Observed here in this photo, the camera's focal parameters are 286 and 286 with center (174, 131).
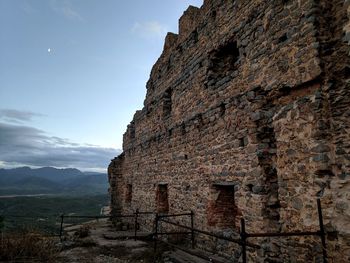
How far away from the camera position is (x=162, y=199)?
33.4 ft

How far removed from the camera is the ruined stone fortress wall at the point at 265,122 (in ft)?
13.5

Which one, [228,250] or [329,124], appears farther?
[228,250]

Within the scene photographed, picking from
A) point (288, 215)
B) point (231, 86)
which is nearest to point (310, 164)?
point (288, 215)

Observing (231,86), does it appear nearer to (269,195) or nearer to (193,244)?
(269,195)

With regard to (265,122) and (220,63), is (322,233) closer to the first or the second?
(265,122)

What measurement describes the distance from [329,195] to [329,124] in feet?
3.31

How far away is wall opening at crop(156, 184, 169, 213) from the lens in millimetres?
10094

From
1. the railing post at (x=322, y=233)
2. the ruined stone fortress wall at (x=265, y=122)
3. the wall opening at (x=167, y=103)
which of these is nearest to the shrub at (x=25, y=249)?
the ruined stone fortress wall at (x=265, y=122)

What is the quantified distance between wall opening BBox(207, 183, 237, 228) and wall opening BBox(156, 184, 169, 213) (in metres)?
3.45

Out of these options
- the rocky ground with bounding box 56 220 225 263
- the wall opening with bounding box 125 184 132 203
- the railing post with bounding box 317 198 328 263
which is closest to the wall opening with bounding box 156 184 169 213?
the rocky ground with bounding box 56 220 225 263

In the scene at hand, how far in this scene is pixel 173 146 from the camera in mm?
9094

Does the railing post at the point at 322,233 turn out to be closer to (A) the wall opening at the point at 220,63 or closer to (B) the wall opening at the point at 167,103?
(A) the wall opening at the point at 220,63

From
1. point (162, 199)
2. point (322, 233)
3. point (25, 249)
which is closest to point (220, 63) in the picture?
point (322, 233)

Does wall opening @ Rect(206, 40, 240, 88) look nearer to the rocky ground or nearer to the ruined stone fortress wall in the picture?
the ruined stone fortress wall
